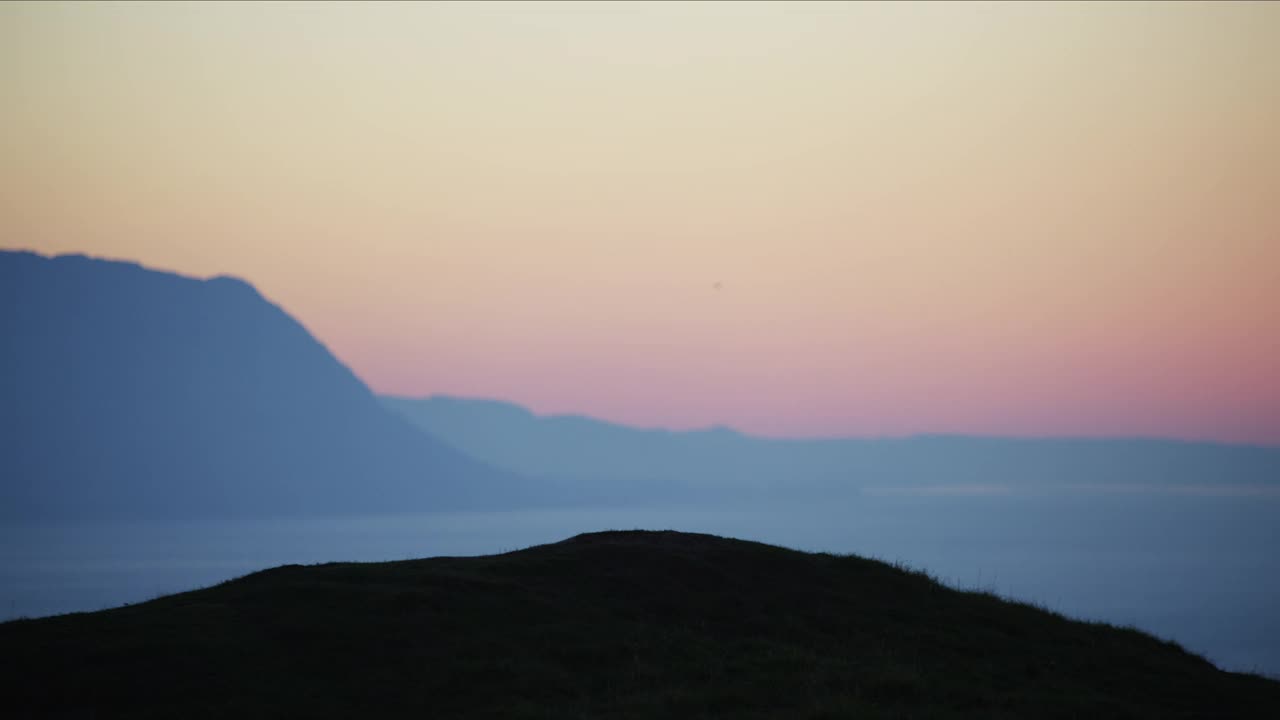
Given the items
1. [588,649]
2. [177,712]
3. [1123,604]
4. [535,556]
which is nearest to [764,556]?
[535,556]

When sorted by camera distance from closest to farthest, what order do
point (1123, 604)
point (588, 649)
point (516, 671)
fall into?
point (516, 671)
point (588, 649)
point (1123, 604)

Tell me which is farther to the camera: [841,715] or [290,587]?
[290,587]

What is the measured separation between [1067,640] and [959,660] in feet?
18.8

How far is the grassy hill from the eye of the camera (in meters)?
23.6

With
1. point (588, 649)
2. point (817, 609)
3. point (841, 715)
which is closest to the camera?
point (841, 715)

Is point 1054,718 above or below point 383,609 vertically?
below

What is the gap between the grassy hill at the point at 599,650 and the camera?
77.6 ft

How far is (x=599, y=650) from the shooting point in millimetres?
27328

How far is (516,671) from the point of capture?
2544cm

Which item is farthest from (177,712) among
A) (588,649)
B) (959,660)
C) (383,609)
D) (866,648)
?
(959,660)

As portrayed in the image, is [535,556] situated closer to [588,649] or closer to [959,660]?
[588,649]

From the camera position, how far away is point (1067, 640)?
109ft

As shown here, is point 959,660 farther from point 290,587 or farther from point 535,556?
point 290,587

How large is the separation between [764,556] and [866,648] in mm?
7547
